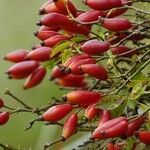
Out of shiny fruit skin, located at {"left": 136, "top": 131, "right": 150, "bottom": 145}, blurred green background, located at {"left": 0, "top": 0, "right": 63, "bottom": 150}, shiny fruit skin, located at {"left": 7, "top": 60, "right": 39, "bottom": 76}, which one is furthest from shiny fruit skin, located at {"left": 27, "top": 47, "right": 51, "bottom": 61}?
blurred green background, located at {"left": 0, "top": 0, "right": 63, "bottom": 150}

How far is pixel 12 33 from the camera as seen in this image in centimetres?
370

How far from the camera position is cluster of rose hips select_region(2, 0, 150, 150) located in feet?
4.30

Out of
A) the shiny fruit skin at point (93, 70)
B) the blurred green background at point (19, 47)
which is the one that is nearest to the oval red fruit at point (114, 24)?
the shiny fruit skin at point (93, 70)

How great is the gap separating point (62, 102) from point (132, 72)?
19 centimetres

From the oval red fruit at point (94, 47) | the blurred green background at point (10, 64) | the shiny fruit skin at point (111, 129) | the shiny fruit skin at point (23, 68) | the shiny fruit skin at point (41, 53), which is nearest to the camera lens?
the shiny fruit skin at point (111, 129)

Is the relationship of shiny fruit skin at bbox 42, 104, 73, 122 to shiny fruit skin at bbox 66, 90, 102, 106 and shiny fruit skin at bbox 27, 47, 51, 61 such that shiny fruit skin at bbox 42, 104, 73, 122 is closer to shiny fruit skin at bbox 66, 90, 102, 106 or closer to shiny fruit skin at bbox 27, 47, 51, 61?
shiny fruit skin at bbox 66, 90, 102, 106

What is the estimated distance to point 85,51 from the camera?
1393 mm

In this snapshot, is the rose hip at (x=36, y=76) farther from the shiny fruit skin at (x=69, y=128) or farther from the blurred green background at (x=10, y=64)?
the blurred green background at (x=10, y=64)

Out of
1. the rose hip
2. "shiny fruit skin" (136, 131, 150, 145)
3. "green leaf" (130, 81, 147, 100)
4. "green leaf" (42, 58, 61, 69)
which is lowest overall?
"shiny fruit skin" (136, 131, 150, 145)

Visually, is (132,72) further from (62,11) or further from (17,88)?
(17,88)

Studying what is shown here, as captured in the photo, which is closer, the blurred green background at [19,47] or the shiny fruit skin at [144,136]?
the shiny fruit skin at [144,136]

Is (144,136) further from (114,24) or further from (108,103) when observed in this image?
(114,24)

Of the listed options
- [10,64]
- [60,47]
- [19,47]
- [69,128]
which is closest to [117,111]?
[69,128]

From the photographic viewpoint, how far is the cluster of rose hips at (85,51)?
4.30ft
